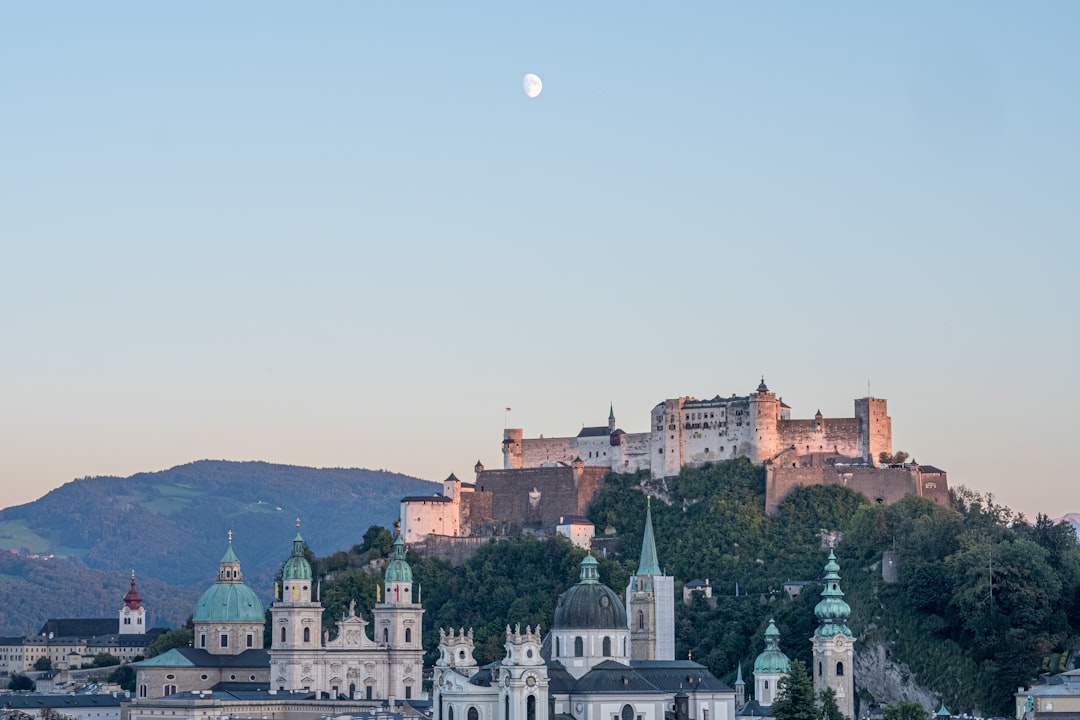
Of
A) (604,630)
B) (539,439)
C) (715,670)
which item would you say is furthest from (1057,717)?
(539,439)

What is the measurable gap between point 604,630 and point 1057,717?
57.2 ft

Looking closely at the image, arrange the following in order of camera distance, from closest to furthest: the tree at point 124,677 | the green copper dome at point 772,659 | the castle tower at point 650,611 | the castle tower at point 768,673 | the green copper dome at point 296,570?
the castle tower at point 768,673
the green copper dome at point 772,659
the castle tower at point 650,611
the green copper dome at point 296,570
the tree at point 124,677

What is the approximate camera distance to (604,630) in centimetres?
9019

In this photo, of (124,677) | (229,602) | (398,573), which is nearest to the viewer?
(398,573)

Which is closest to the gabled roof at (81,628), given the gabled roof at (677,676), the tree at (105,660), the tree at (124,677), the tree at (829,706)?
the tree at (105,660)

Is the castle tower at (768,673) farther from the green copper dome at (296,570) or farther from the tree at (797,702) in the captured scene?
the green copper dome at (296,570)

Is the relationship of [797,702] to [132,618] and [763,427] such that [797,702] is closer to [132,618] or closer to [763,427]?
[763,427]

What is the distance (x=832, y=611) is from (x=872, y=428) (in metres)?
30.7

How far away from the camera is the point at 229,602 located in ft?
359

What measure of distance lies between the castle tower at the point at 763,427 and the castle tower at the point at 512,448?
1496cm

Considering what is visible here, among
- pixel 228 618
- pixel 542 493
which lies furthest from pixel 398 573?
pixel 542 493

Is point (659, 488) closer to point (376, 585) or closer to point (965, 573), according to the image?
point (376, 585)

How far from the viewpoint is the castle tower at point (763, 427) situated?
12538 centimetres

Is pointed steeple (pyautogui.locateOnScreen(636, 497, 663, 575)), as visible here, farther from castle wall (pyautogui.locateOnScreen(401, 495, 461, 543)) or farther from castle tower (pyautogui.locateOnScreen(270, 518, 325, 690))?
castle wall (pyautogui.locateOnScreen(401, 495, 461, 543))
